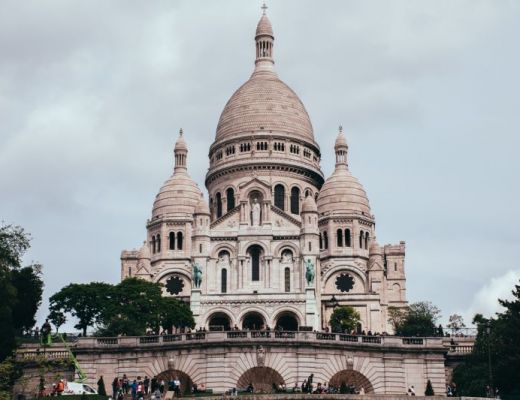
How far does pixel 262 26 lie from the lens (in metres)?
141

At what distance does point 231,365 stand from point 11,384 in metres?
10.9

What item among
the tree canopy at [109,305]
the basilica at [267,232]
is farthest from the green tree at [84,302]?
the basilica at [267,232]

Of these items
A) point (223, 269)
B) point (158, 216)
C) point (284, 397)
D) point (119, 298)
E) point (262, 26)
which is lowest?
point (284, 397)

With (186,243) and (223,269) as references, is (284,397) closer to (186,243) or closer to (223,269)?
(223,269)

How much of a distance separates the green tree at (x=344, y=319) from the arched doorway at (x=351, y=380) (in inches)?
Answer: 1284

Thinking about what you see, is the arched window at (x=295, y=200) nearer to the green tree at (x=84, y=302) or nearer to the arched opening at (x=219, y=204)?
the arched opening at (x=219, y=204)

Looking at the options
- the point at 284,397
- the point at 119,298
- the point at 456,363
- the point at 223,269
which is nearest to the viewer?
the point at 284,397

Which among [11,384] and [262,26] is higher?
[262,26]

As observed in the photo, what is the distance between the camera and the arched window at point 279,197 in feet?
414

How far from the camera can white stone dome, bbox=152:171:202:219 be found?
12625 centimetres

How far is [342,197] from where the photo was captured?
125312 mm

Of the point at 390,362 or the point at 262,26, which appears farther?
the point at 262,26

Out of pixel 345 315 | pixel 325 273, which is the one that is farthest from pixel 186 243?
pixel 345 315

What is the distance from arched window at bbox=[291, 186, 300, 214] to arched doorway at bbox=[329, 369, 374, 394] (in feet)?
203
